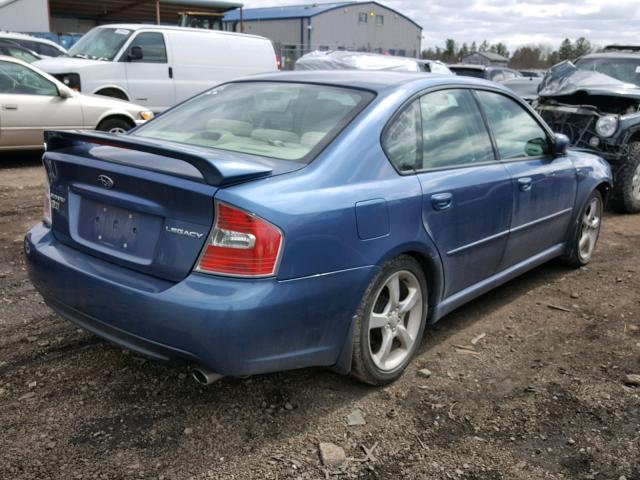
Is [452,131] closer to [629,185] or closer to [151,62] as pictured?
[629,185]

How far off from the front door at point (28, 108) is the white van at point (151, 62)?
5.36ft

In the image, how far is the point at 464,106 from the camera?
3824mm

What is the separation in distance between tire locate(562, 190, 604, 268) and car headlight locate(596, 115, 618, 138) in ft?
7.94

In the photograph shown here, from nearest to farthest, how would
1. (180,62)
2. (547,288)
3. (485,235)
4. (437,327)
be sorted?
(485,235), (437,327), (547,288), (180,62)

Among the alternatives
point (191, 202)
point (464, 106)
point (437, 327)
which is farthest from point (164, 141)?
point (437, 327)

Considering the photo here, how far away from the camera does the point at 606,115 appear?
24.6 feet

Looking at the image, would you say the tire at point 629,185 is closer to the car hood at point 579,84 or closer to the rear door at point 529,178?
the car hood at point 579,84

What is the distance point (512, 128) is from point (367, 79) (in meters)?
1.27

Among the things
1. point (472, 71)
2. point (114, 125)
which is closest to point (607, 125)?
point (114, 125)

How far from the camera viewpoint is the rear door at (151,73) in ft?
36.0

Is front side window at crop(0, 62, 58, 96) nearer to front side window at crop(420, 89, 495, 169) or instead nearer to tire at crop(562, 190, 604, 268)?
front side window at crop(420, 89, 495, 169)

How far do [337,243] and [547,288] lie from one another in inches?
109

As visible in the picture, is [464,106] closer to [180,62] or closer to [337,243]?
[337,243]

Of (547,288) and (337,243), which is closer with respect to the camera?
(337,243)
